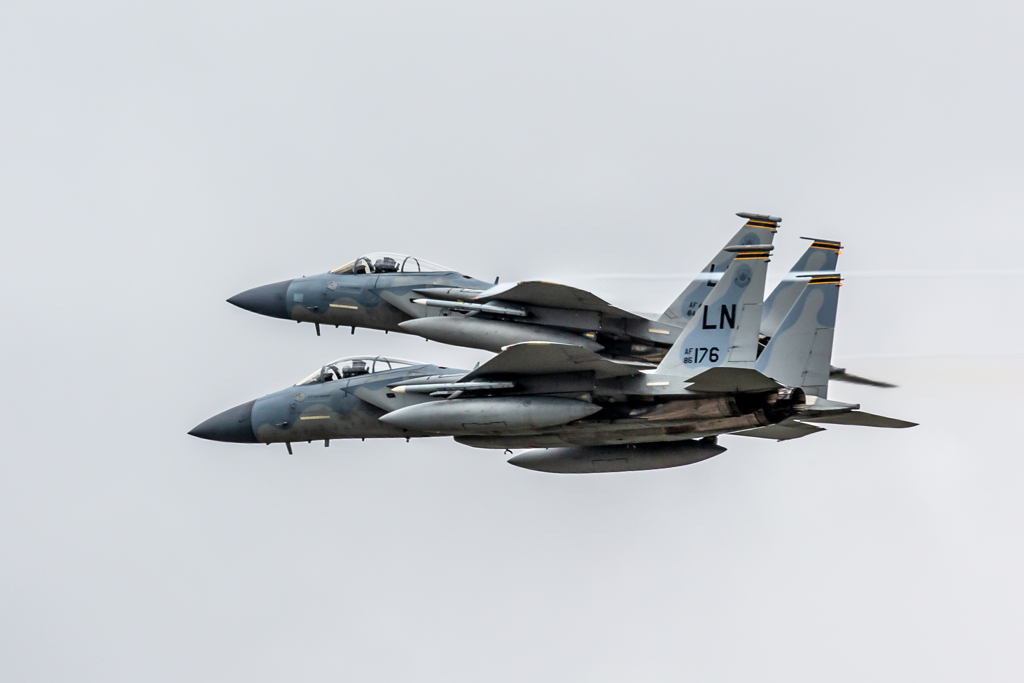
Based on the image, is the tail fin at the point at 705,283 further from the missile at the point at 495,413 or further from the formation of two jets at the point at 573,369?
the missile at the point at 495,413

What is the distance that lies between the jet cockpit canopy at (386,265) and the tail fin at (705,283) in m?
4.50

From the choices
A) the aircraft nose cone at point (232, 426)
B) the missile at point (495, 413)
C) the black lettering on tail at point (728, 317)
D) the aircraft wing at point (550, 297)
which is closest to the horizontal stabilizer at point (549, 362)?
the missile at point (495, 413)

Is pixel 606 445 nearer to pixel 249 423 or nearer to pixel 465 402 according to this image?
pixel 465 402

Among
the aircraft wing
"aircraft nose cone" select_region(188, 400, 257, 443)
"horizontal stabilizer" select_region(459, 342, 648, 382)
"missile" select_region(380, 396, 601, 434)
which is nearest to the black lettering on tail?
"horizontal stabilizer" select_region(459, 342, 648, 382)

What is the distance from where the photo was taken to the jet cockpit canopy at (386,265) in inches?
1148

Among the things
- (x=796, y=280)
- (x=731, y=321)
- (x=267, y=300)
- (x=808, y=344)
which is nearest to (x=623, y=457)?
(x=731, y=321)

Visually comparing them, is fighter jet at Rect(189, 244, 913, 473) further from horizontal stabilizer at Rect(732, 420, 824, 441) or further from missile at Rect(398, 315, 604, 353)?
missile at Rect(398, 315, 604, 353)

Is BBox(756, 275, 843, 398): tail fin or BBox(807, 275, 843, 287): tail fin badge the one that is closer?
BBox(756, 275, 843, 398): tail fin

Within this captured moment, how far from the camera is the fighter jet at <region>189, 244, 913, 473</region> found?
23828 mm

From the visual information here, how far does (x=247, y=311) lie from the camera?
2989 centimetres

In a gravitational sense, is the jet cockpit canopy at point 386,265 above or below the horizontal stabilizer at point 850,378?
above

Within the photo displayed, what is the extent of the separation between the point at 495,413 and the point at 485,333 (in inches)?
123

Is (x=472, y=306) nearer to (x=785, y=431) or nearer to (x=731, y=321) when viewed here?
(x=731, y=321)

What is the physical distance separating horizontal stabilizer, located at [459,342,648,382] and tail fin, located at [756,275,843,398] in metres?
2.40
